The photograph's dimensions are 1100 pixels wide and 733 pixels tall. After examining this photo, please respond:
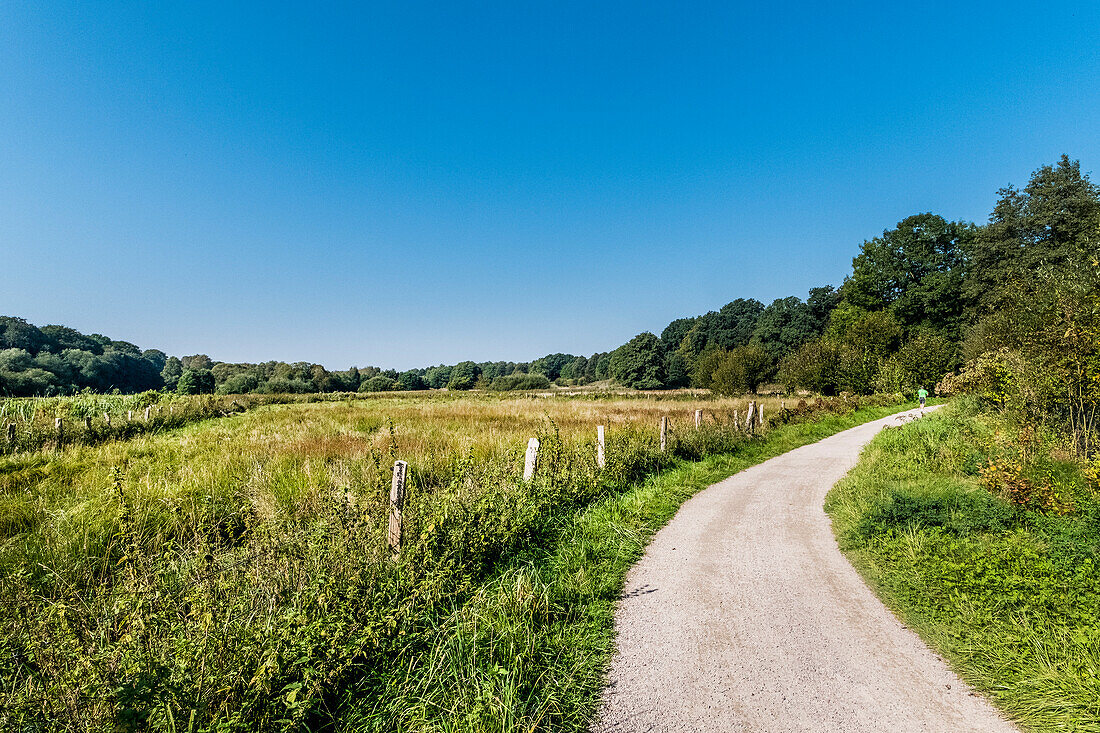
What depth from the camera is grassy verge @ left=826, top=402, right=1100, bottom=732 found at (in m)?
3.31

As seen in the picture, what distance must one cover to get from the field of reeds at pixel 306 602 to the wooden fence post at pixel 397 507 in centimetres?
19

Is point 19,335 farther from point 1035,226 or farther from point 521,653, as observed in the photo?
point 1035,226

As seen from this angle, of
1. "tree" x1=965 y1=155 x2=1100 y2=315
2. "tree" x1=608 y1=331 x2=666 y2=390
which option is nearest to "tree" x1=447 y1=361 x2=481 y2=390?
"tree" x1=608 y1=331 x2=666 y2=390

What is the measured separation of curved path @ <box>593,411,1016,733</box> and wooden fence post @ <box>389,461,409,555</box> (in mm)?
2621

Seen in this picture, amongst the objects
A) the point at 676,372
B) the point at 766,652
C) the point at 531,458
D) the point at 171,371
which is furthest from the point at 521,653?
the point at 171,371

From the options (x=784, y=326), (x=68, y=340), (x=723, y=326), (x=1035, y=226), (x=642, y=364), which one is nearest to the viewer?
(x=1035, y=226)

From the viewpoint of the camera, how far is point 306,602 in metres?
3.59

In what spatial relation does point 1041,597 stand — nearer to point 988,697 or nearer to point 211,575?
point 988,697

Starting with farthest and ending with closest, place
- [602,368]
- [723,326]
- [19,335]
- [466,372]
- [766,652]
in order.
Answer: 1. [602,368]
2. [466,372]
3. [723,326]
4. [19,335]
5. [766,652]

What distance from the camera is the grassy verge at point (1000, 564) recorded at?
331 cm

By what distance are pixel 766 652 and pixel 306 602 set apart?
4158 millimetres

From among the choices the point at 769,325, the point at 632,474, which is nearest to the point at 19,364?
the point at 632,474

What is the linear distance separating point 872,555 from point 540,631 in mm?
5057

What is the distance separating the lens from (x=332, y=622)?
3.36 meters
